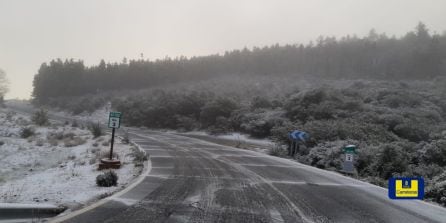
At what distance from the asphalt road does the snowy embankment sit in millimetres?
991

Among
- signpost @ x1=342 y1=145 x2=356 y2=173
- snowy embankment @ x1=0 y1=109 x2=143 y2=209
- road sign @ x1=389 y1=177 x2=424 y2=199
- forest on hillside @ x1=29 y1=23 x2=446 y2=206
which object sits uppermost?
forest on hillside @ x1=29 y1=23 x2=446 y2=206

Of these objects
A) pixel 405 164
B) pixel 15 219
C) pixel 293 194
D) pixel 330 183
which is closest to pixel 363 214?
pixel 293 194

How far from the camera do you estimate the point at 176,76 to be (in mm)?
93312

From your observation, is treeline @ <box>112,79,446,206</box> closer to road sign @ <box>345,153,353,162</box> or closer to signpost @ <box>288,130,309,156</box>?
signpost @ <box>288,130,309,156</box>

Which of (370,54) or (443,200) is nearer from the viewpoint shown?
(443,200)

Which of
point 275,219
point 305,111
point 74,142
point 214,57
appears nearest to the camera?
point 275,219

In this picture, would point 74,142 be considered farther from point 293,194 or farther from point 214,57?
point 214,57

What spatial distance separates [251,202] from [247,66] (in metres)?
88.8

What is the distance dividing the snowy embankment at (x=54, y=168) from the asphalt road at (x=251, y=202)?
991mm

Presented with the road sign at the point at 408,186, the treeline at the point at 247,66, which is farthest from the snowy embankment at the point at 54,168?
the treeline at the point at 247,66

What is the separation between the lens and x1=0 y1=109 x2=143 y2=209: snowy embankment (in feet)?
25.4

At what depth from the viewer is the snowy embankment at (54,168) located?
7.73m

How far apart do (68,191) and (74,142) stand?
53.6ft

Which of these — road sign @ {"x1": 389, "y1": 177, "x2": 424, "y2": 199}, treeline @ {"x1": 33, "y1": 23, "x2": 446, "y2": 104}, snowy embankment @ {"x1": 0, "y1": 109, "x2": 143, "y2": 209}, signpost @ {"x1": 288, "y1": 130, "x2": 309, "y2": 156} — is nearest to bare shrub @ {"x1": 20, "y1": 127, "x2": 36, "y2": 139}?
snowy embankment @ {"x1": 0, "y1": 109, "x2": 143, "y2": 209}
